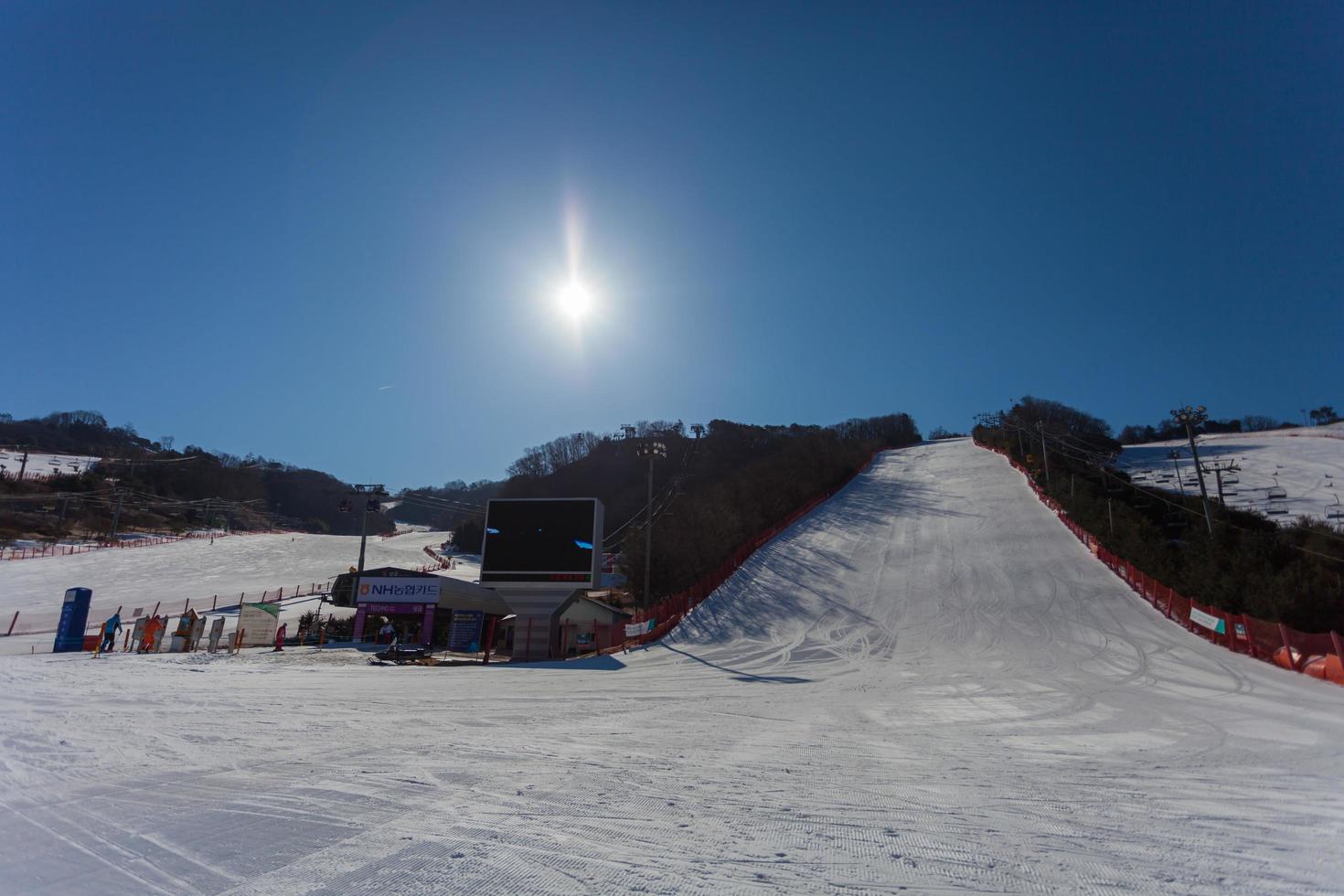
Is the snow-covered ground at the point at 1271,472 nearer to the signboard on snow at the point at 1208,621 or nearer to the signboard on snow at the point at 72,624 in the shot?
the signboard on snow at the point at 1208,621

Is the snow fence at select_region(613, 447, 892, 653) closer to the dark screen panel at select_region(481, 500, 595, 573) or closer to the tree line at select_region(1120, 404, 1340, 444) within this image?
the dark screen panel at select_region(481, 500, 595, 573)

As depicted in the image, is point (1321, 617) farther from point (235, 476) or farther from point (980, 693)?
point (235, 476)

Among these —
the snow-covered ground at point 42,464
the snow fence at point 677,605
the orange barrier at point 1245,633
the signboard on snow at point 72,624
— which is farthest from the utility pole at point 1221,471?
the snow-covered ground at point 42,464

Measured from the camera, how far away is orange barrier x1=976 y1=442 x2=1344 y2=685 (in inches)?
564

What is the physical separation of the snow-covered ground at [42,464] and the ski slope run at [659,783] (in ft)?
305

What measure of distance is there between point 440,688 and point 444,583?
72.4 ft

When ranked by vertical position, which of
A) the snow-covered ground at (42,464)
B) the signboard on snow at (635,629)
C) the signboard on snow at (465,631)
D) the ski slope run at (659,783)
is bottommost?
the signboard on snow at (465,631)

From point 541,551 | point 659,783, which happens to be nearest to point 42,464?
point 541,551

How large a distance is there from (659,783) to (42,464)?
123973mm

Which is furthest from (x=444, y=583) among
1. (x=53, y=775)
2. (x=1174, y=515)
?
(x=1174, y=515)

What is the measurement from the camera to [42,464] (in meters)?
91.1

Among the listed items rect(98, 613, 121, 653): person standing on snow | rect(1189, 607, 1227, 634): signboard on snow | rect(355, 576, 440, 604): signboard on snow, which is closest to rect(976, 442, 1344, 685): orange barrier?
rect(1189, 607, 1227, 634): signboard on snow

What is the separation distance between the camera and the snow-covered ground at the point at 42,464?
80.8m

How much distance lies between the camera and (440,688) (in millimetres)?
11664
